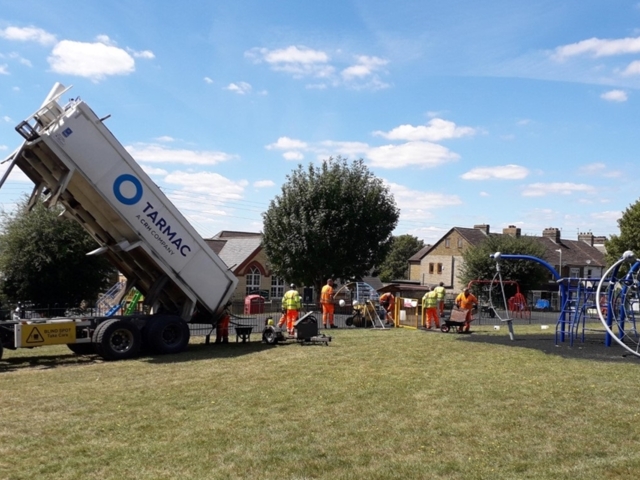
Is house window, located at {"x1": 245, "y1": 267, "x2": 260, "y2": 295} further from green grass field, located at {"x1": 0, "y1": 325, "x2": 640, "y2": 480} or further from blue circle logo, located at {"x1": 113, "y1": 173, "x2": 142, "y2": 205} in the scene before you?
green grass field, located at {"x1": 0, "y1": 325, "x2": 640, "y2": 480}

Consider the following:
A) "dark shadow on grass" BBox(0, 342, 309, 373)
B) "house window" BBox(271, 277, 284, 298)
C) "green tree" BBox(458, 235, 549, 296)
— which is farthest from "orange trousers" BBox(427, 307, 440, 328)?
"house window" BBox(271, 277, 284, 298)

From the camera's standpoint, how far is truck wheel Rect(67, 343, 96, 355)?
1573 cm

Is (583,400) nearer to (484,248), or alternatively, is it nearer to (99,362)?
(99,362)

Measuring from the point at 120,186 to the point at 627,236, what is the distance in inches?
1530

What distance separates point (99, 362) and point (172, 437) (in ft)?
25.0

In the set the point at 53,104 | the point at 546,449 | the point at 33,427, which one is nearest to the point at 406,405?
the point at 546,449

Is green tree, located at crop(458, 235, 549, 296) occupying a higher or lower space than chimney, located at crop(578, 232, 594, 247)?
lower

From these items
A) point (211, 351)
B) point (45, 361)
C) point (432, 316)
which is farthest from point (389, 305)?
point (45, 361)

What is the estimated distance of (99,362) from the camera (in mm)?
14375

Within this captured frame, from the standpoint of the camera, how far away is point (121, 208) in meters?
14.1

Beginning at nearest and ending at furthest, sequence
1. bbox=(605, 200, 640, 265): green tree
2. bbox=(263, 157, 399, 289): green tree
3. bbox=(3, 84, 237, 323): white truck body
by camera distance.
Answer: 1. bbox=(3, 84, 237, 323): white truck body
2. bbox=(263, 157, 399, 289): green tree
3. bbox=(605, 200, 640, 265): green tree

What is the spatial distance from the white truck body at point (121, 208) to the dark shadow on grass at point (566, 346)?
7.28 m

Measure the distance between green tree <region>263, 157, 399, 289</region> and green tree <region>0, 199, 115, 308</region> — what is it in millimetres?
12318

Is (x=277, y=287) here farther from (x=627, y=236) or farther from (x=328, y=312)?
(x=328, y=312)
